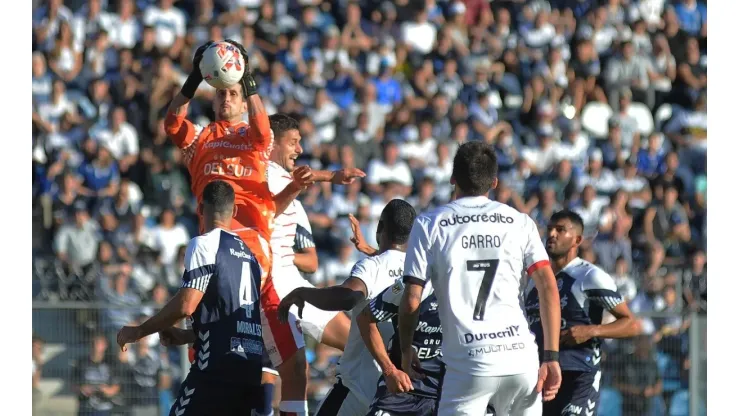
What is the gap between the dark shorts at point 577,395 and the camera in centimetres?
977

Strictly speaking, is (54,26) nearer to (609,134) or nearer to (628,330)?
(609,134)

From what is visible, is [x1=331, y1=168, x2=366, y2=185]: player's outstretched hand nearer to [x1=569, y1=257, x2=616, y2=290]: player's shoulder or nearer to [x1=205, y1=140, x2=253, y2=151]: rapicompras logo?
[x1=205, y1=140, x2=253, y2=151]: rapicompras logo

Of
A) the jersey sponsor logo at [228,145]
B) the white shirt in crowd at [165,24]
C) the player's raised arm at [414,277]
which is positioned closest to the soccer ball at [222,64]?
the jersey sponsor logo at [228,145]

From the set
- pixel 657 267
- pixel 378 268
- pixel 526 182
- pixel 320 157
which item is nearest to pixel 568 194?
→ pixel 526 182

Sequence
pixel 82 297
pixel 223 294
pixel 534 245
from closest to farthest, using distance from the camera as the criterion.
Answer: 1. pixel 534 245
2. pixel 223 294
3. pixel 82 297

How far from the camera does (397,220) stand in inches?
321

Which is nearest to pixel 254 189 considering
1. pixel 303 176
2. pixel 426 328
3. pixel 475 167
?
pixel 303 176

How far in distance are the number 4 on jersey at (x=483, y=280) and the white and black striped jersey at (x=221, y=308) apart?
5.16 ft

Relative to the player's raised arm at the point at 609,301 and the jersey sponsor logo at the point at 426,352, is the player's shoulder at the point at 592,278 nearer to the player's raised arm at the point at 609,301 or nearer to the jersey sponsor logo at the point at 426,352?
the player's raised arm at the point at 609,301

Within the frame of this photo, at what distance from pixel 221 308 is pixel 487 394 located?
1.77m

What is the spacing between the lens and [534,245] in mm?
7117

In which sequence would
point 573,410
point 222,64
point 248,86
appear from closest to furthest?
point 222,64
point 248,86
point 573,410

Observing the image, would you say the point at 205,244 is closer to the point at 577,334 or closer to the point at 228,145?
the point at 228,145

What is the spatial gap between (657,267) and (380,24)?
6.28m
